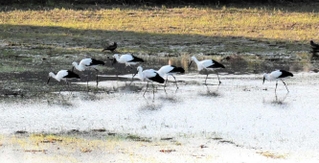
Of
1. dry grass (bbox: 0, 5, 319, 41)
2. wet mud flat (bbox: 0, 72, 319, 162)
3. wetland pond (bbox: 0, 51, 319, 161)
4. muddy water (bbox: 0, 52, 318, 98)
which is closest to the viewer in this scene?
wet mud flat (bbox: 0, 72, 319, 162)

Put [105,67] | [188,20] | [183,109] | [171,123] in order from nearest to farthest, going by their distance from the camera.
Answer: [171,123] < [183,109] < [105,67] < [188,20]

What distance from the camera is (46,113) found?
1462cm

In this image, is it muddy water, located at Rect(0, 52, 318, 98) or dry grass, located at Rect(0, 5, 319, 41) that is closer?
muddy water, located at Rect(0, 52, 318, 98)

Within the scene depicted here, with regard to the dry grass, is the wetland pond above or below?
below

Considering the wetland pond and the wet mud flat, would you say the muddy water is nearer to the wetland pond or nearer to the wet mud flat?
the wetland pond

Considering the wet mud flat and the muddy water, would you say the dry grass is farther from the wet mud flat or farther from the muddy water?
the wet mud flat

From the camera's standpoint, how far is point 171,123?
45.2 ft

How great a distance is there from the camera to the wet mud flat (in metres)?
11.4

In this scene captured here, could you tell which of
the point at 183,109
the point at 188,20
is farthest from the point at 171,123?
the point at 188,20

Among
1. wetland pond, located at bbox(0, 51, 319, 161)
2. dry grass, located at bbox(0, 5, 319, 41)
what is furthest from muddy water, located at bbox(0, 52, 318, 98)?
dry grass, located at bbox(0, 5, 319, 41)

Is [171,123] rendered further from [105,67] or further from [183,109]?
[105,67]

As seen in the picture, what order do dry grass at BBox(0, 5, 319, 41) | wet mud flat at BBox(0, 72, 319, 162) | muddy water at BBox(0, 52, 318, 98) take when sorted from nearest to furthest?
1. wet mud flat at BBox(0, 72, 319, 162)
2. muddy water at BBox(0, 52, 318, 98)
3. dry grass at BBox(0, 5, 319, 41)

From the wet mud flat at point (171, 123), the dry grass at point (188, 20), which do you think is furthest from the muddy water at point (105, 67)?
the dry grass at point (188, 20)

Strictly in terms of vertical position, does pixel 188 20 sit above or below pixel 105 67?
above
